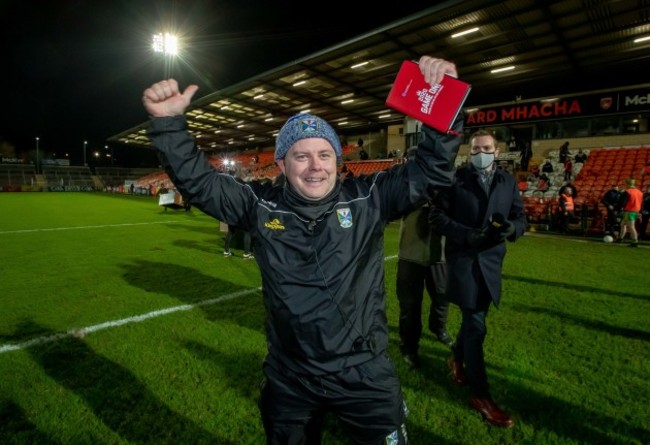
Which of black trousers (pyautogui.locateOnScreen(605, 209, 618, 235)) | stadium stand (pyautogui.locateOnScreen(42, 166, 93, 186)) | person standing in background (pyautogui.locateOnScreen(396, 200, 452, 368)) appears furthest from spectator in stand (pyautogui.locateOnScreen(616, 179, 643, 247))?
stadium stand (pyautogui.locateOnScreen(42, 166, 93, 186))

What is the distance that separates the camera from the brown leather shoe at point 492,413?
2.79 metres

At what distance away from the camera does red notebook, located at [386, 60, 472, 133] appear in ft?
5.52

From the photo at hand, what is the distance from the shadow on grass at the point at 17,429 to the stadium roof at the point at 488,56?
1624cm

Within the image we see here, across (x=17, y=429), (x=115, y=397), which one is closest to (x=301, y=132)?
(x=115, y=397)

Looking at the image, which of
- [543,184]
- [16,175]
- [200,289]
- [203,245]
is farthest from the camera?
[16,175]

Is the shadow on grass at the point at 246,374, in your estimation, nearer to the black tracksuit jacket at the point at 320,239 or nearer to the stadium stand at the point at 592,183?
the black tracksuit jacket at the point at 320,239

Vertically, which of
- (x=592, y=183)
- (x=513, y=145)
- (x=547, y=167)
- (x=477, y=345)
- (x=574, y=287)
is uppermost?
(x=513, y=145)

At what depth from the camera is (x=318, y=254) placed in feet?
5.47

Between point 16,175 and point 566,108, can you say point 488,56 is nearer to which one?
point 566,108

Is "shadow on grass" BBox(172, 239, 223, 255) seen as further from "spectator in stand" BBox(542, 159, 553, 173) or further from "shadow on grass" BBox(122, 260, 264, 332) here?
"spectator in stand" BBox(542, 159, 553, 173)

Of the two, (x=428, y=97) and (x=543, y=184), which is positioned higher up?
(x=428, y=97)

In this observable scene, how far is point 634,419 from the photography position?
2889 millimetres

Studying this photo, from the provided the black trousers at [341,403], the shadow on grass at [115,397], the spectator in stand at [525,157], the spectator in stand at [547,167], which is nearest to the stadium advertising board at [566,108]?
the spectator in stand at [525,157]

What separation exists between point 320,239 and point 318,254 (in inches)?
2.8
